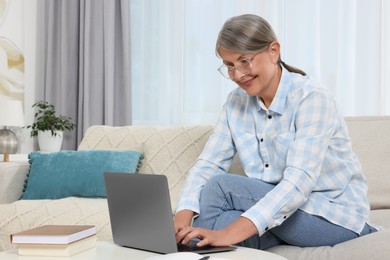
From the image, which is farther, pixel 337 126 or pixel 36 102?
pixel 36 102

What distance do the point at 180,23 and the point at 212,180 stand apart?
107 inches

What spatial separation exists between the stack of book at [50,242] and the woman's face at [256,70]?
630 millimetres

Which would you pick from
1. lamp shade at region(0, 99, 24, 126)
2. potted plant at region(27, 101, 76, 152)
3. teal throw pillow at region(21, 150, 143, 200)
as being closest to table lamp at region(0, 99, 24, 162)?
lamp shade at region(0, 99, 24, 126)

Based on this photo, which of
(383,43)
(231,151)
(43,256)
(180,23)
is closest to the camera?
(43,256)

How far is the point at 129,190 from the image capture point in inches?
57.3

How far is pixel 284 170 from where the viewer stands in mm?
1683

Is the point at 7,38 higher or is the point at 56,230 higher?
the point at 7,38

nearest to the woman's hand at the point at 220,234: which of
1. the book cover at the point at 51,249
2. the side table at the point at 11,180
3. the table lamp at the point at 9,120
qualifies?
the book cover at the point at 51,249

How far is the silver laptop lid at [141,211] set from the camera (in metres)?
1.36

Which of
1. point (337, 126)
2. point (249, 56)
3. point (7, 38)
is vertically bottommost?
point (337, 126)

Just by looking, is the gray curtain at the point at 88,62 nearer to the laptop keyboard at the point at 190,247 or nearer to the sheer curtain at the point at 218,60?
the sheer curtain at the point at 218,60

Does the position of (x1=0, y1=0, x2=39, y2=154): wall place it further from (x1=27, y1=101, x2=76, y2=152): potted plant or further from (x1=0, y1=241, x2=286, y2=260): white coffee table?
(x1=0, y1=241, x2=286, y2=260): white coffee table

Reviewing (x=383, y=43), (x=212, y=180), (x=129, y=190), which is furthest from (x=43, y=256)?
(x=383, y=43)

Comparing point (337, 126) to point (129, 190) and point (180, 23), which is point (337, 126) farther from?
point (180, 23)
